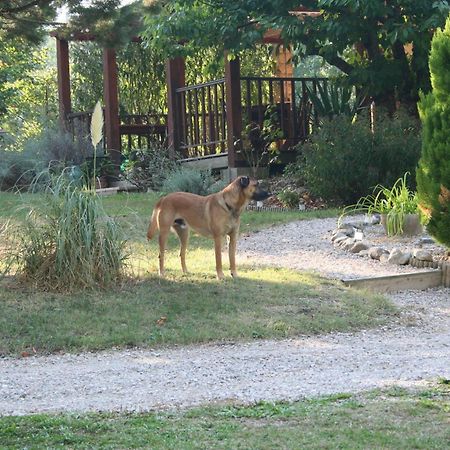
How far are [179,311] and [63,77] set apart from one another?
15.1 m

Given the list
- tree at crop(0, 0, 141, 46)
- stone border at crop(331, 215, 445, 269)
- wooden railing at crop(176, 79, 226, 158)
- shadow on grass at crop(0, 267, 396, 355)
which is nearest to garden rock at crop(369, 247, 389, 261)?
stone border at crop(331, 215, 445, 269)

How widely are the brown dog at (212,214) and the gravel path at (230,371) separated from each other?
2.07m

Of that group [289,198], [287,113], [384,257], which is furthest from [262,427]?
[287,113]

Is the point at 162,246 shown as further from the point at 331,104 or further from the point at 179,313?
the point at 331,104

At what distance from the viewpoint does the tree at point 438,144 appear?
12.5m

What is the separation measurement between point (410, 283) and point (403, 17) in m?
6.64

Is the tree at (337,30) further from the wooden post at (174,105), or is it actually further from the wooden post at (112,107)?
the wooden post at (112,107)

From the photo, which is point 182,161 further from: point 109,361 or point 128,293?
point 109,361

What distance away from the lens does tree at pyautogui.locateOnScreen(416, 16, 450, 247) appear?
40.9 ft

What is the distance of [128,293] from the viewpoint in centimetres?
1054

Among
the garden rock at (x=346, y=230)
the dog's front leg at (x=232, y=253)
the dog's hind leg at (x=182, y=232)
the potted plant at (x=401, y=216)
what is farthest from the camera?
the garden rock at (x=346, y=230)

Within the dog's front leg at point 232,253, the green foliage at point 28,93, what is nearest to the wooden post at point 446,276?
the dog's front leg at point 232,253

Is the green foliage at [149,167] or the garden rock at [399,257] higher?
the green foliage at [149,167]

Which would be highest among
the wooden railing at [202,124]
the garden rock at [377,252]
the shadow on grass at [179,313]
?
the wooden railing at [202,124]
